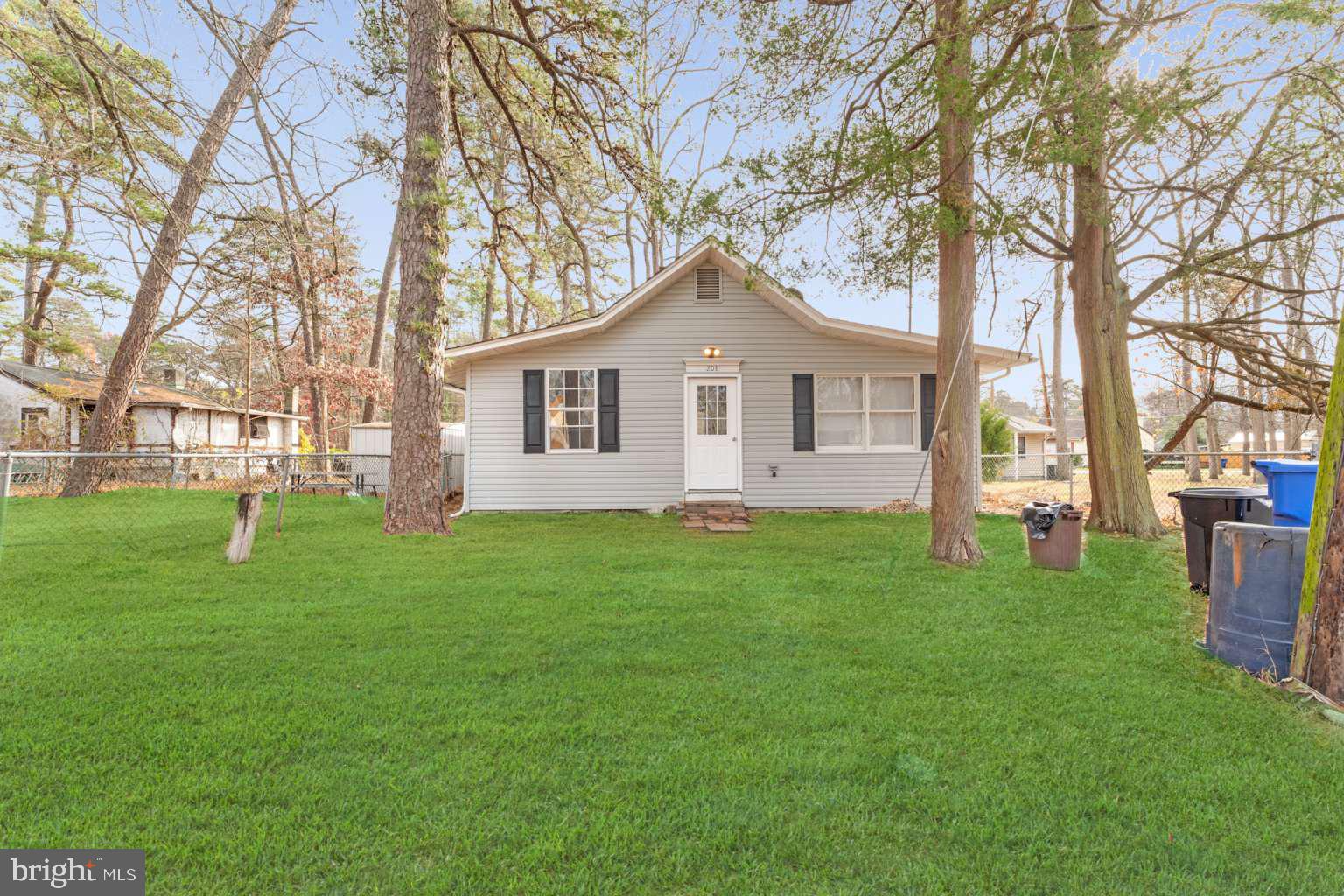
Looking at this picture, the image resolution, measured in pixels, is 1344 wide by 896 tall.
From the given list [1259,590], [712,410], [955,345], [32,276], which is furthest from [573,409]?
[32,276]

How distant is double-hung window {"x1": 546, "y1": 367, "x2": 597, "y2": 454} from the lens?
1011 cm

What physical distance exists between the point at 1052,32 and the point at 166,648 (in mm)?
7503

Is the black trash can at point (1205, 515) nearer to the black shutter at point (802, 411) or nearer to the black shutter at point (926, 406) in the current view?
the black shutter at point (926, 406)

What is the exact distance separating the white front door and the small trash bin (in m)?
4.75

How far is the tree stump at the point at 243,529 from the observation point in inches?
230

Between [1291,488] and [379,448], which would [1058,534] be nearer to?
[1291,488]

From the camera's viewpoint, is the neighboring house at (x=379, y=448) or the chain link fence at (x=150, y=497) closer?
the chain link fence at (x=150, y=497)

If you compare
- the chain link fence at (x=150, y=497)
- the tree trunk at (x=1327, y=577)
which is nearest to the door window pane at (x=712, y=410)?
the chain link fence at (x=150, y=497)

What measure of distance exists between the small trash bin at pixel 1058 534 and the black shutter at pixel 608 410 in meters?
6.07

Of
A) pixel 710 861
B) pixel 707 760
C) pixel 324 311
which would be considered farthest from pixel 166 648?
pixel 324 311

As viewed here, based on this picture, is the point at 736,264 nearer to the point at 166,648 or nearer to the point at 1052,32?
the point at 1052,32

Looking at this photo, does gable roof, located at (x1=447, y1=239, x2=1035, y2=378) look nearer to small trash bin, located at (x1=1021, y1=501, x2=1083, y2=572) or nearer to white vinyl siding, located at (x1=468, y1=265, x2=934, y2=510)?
white vinyl siding, located at (x1=468, y1=265, x2=934, y2=510)

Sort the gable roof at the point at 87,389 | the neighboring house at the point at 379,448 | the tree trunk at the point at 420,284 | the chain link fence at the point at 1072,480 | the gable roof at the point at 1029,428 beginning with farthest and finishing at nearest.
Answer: the gable roof at the point at 1029,428 → the gable roof at the point at 87,389 → the neighboring house at the point at 379,448 → the chain link fence at the point at 1072,480 → the tree trunk at the point at 420,284

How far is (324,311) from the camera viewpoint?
20.9 meters
